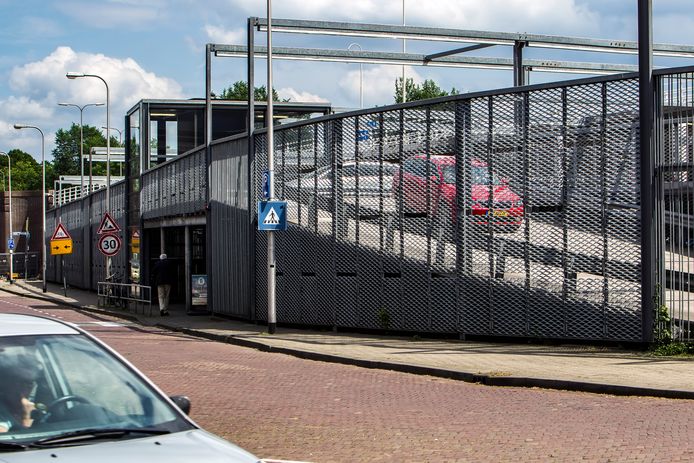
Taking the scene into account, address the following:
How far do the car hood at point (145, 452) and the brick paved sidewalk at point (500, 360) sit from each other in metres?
8.54

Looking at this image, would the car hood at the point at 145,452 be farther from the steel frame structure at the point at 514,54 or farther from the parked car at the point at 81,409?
the steel frame structure at the point at 514,54

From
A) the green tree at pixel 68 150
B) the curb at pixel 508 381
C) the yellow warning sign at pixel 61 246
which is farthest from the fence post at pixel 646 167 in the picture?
the green tree at pixel 68 150

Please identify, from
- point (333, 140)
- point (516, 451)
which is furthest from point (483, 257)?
point (516, 451)

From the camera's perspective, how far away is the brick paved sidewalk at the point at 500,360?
1299 cm

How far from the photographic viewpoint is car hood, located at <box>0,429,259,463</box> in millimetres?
4523

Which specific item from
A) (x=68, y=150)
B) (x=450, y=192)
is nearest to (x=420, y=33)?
(x=450, y=192)

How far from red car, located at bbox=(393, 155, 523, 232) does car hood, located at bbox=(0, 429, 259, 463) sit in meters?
14.2

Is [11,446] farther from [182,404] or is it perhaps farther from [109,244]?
[109,244]

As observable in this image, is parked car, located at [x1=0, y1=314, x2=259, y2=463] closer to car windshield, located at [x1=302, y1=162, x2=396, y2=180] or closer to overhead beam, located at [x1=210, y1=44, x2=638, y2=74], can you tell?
car windshield, located at [x1=302, y1=162, x2=396, y2=180]

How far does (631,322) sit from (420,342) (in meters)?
4.35

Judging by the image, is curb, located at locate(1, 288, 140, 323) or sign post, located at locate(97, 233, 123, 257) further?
sign post, located at locate(97, 233, 123, 257)

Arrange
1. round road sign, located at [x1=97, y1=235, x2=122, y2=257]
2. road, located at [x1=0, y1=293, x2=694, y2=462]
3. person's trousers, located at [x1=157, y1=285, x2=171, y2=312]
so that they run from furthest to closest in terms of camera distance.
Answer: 1. round road sign, located at [x1=97, y1=235, x2=122, y2=257]
2. person's trousers, located at [x1=157, y1=285, x2=171, y2=312]
3. road, located at [x1=0, y1=293, x2=694, y2=462]

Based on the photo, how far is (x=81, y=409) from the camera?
5.26 metres

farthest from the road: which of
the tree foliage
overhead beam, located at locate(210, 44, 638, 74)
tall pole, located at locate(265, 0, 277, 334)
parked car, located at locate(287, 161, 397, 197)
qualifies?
the tree foliage
